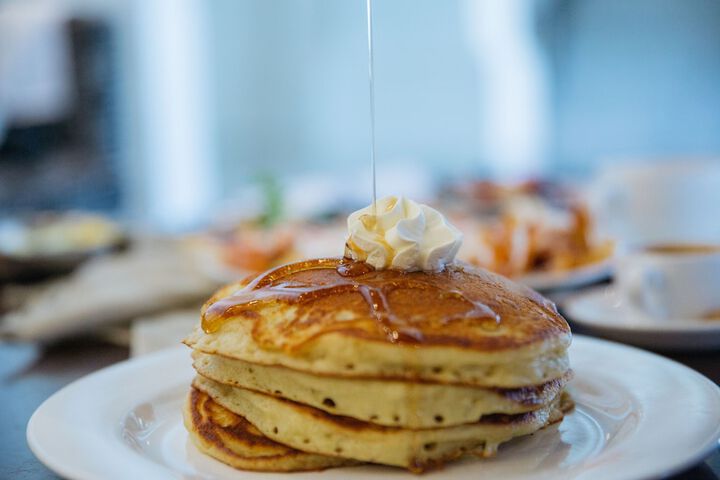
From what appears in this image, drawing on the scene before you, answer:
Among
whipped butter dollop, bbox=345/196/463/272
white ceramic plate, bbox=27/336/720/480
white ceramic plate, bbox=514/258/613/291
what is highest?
whipped butter dollop, bbox=345/196/463/272

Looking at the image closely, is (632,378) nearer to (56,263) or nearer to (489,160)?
(56,263)

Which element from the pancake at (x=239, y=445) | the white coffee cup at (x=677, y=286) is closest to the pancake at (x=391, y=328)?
the pancake at (x=239, y=445)

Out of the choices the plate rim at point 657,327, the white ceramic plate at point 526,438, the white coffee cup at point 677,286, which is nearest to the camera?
the white ceramic plate at point 526,438

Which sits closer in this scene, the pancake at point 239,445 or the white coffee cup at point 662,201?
the pancake at point 239,445

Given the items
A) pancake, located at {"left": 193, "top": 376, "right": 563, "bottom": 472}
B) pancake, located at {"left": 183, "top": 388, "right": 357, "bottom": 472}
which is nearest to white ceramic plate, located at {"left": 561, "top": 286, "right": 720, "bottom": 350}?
pancake, located at {"left": 193, "top": 376, "right": 563, "bottom": 472}

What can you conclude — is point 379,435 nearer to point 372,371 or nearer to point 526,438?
point 372,371

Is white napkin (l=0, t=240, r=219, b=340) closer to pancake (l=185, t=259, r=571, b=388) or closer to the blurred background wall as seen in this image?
pancake (l=185, t=259, r=571, b=388)

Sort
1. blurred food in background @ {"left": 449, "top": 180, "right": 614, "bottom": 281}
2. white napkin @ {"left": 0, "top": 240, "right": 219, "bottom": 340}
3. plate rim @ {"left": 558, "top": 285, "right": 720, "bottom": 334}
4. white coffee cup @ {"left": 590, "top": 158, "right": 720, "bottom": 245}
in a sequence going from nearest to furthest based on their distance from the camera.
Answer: plate rim @ {"left": 558, "top": 285, "right": 720, "bottom": 334}
white napkin @ {"left": 0, "top": 240, "right": 219, "bottom": 340}
blurred food in background @ {"left": 449, "top": 180, "right": 614, "bottom": 281}
white coffee cup @ {"left": 590, "top": 158, "right": 720, "bottom": 245}

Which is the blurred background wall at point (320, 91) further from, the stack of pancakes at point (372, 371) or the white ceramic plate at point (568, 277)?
the stack of pancakes at point (372, 371)

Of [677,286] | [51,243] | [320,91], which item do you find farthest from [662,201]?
[320,91]
